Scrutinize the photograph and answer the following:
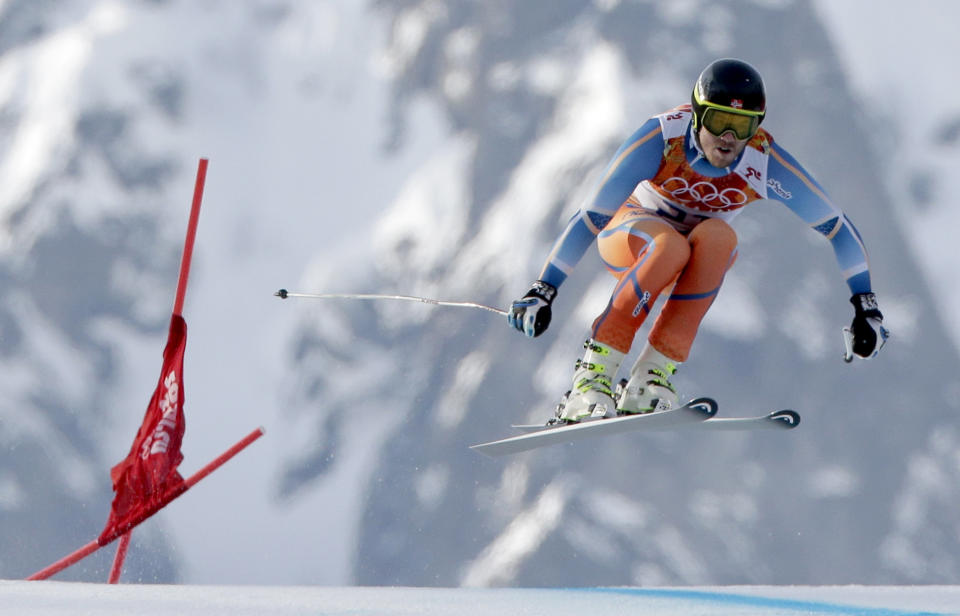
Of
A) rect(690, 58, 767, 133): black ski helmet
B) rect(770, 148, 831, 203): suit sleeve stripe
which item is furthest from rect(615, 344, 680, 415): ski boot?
rect(690, 58, 767, 133): black ski helmet

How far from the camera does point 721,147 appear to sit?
6762 millimetres

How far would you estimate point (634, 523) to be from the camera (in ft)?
235

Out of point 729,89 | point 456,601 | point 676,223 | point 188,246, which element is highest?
point 188,246

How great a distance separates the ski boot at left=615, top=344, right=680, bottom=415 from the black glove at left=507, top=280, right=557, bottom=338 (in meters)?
0.71

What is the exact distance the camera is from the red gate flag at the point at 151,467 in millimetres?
9859

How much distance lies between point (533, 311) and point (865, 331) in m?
2.10

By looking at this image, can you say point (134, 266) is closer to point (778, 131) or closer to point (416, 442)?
point (416, 442)

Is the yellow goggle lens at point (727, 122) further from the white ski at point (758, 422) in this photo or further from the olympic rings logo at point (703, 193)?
the white ski at point (758, 422)

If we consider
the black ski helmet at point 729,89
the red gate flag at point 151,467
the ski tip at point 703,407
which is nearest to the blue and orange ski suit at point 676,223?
the black ski helmet at point 729,89

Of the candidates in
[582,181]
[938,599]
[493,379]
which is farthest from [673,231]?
[582,181]

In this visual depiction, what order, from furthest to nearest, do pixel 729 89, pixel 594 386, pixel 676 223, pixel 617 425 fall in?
1. pixel 676 223
2. pixel 594 386
3. pixel 617 425
4. pixel 729 89

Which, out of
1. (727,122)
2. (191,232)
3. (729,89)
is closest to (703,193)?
(727,122)

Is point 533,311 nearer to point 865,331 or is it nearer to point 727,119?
point 727,119

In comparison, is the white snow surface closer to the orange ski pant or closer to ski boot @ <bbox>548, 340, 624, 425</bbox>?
ski boot @ <bbox>548, 340, 624, 425</bbox>
